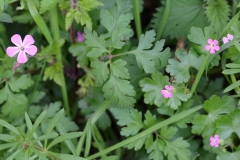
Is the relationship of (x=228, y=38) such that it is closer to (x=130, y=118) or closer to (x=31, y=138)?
(x=130, y=118)

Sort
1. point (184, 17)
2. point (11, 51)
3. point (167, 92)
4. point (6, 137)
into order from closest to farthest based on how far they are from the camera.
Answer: point (6, 137), point (11, 51), point (167, 92), point (184, 17)

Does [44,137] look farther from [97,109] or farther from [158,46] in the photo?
[158,46]

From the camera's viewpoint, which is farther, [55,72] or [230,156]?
[55,72]

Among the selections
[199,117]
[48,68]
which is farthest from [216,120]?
[48,68]

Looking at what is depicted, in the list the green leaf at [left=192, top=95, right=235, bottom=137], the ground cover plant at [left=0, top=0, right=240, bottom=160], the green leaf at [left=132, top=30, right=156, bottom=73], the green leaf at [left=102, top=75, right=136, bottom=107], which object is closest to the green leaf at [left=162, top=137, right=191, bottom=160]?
the ground cover plant at [left=0, top=0, right=240, bottom=160]

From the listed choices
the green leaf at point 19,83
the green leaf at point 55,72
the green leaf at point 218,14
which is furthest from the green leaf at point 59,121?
the green leaf at point 218,14

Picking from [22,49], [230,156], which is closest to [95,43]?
[22,49]

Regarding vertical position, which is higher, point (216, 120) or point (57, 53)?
point (57, 53)
